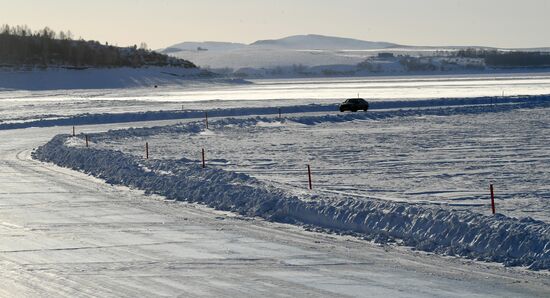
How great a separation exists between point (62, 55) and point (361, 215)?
6762 inches

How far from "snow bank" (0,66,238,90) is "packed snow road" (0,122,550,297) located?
410 feet

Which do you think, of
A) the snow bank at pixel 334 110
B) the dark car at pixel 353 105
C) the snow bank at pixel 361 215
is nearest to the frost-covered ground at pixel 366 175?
the snow bank at pixel 361 215

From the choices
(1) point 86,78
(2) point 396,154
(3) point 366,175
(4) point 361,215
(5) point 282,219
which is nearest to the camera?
(4) point 361,215

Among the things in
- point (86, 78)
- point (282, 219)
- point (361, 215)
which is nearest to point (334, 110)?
point (282, 219)

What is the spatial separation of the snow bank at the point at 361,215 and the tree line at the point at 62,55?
14613 cm

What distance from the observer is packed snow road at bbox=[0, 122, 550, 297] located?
13227 mm

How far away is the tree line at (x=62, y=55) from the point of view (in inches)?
6875

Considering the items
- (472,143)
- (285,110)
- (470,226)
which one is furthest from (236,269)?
(285,110)

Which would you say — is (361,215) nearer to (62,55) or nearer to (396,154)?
(396,154)

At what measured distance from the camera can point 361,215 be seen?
18.9 m

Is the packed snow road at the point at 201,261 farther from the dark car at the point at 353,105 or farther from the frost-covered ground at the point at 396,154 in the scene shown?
the dark car at the point at 353,105

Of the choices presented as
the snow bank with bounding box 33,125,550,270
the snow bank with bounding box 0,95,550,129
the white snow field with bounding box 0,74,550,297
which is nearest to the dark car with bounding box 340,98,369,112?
the snow bank with bounding box 0,95,550,129

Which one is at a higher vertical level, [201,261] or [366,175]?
[201,261]

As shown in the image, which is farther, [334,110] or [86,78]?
[86,78]
